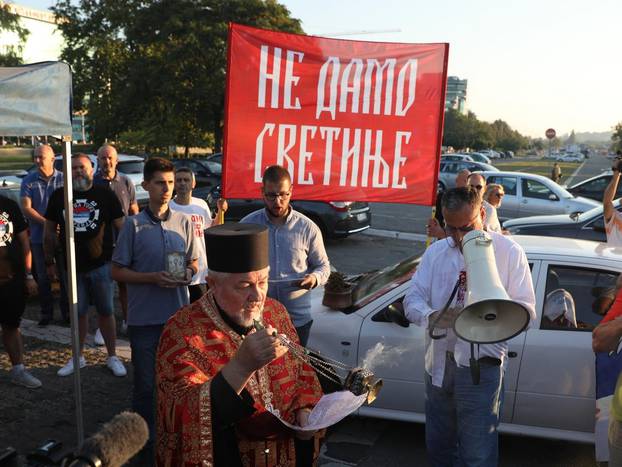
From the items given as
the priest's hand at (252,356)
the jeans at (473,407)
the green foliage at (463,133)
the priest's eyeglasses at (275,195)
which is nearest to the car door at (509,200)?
the priest's eyeglasses at (275,195)

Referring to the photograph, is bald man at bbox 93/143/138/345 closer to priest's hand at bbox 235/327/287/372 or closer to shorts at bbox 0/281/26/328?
shorts at bbox 0/281/26/328

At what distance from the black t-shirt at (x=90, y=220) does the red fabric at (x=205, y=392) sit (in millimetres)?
3156

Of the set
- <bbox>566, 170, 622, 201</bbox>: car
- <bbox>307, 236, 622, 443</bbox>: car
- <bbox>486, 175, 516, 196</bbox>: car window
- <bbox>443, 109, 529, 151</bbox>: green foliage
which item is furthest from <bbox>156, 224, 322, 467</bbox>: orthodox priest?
<bbox>443, 109, 529, 151</bbox>: green foliage

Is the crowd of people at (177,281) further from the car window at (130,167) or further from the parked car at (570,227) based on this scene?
the car window at (130,167)

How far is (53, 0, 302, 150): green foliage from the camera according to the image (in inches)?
1150

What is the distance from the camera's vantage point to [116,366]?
17.3 feet

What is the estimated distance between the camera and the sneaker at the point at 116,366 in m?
5.23

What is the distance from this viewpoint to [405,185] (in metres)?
4.81

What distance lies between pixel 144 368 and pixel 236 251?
1989 millimetres

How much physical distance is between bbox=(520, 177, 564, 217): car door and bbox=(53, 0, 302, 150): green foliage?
18.3m

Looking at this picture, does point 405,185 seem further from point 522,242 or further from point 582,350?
point 582,350

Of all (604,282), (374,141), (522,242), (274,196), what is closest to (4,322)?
(274,196)

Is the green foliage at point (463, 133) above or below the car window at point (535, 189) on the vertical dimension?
above

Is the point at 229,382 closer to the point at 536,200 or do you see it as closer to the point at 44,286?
the point at 44,286
